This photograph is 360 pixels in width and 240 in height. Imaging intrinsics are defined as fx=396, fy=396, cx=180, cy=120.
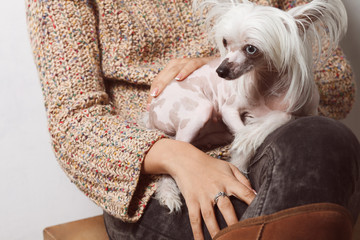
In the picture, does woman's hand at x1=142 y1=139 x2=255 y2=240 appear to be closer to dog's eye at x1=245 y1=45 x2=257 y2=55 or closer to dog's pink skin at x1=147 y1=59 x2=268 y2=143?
dog's pink skin at x1=147 y1=59 x2=268 y2=143

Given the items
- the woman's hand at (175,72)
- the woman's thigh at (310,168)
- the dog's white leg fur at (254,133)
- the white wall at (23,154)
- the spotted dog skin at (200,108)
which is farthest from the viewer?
the white wall at (23,154)

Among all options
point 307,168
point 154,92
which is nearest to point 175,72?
point 154,92

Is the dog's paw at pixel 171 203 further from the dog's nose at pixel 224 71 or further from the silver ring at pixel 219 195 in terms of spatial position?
the dog's nose at pixel 224 71

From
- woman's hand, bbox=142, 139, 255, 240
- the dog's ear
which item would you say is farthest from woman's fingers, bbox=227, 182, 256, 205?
the dog's ear

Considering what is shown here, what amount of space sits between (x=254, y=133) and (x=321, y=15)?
299 mm

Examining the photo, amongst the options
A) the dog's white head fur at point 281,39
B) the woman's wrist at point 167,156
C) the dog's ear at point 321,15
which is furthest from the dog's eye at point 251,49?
the woman's wrist at point 167,156

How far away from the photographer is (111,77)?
122 cm

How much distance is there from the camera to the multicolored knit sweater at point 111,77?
3.21 ft

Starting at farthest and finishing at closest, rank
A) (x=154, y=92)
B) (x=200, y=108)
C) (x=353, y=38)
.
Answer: (x=353, y=38) → (x=154, y=92) → (x=200, y=108)

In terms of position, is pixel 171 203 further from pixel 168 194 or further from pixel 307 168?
pixel 307 168

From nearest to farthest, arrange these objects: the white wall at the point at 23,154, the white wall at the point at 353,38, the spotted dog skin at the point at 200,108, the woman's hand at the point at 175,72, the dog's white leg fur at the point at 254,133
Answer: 1. the dog's white leg fur at the point at 254,133
2. the spotted dog skin at the point at 200,108
3. the woman's hand at the point at 175,72
4. the white wall at the point at 23,154
5. the white wall at the point at 353,38

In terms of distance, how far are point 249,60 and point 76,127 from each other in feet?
1.57

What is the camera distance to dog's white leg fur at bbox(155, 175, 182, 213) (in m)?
0.92

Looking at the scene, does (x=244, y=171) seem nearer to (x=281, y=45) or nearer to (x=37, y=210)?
(x=281, y=45)
